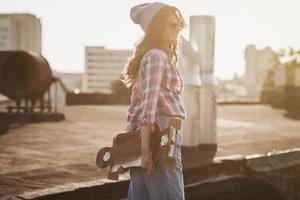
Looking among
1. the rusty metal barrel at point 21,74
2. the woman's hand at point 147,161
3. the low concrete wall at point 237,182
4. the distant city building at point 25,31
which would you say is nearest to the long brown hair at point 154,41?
the woman's hand at point 147,161

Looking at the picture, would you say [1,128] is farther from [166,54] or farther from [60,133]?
[166,54]

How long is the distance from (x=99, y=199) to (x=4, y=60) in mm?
9283

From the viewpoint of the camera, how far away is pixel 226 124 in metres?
11.8

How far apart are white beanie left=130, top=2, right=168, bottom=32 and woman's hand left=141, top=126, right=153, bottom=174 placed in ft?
2.04

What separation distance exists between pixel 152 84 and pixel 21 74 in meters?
10.9

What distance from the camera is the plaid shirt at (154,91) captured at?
2637mm

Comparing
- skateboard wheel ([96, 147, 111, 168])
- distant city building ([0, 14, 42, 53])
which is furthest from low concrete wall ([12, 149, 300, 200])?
distant city building ([0, 14, 42, 53])

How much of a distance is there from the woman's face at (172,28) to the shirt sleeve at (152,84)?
154 mm

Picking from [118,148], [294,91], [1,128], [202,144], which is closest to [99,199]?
[118,148]

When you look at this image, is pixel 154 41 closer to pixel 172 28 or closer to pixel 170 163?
pixel 172 28

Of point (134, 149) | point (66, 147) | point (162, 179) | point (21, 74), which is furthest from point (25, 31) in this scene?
point (162, 179)

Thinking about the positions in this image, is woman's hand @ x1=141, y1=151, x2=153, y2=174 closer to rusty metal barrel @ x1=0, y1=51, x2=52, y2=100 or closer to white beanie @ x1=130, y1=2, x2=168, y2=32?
white beanie @ x1=130, y1=2, x2=168, y2=32

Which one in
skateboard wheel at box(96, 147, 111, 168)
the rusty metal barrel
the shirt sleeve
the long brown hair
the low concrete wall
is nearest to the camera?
the shirt sleeve

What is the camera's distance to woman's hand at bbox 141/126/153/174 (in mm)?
2633
